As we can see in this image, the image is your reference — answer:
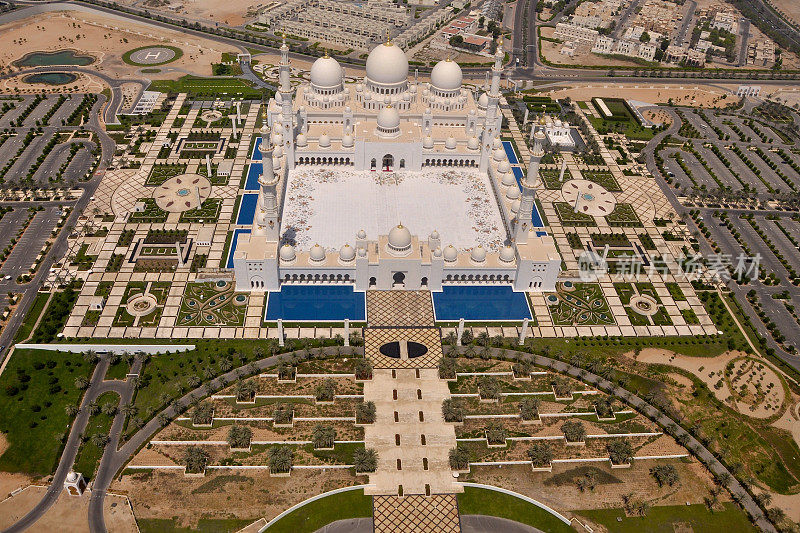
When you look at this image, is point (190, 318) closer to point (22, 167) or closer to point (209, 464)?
point (209, 464)

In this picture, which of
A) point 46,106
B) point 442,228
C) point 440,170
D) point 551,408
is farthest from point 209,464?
point 46,106

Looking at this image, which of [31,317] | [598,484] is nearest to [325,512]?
[598,484]

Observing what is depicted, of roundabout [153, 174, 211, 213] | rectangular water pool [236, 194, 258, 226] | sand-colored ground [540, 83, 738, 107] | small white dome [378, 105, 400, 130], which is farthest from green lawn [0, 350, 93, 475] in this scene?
sand-colored ground [540, 83, 738, 107]

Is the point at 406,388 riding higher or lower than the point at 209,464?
higher

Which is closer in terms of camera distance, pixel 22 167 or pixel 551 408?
pixel 551 408

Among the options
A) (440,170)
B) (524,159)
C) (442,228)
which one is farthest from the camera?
(524,159)

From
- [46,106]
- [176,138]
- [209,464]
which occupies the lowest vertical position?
[209,464]
